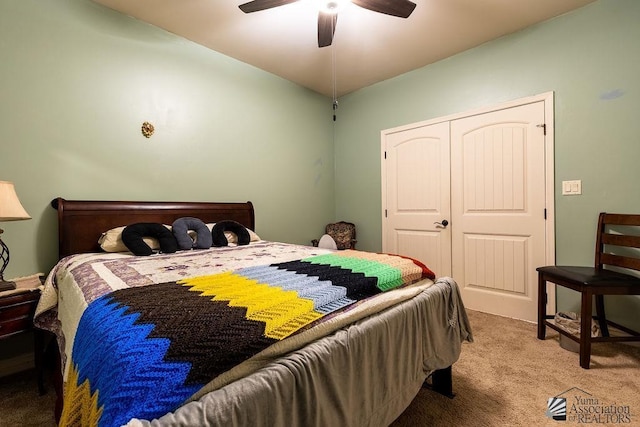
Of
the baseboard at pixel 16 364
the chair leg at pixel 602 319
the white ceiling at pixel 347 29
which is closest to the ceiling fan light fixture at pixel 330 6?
the white ceiling at pixel 347 29

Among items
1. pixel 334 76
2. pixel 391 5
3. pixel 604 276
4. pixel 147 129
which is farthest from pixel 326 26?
pixel 604 276

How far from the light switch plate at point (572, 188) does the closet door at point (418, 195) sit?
37.9 inches

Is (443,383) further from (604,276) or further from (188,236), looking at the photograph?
(188,236)

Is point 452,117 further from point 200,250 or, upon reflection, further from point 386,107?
point 200,250

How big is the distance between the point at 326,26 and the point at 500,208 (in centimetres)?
226

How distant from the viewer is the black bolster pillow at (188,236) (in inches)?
89.5

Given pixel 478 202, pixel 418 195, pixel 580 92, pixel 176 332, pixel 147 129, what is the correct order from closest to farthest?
1. pixel 176 332
2. pixel 580 92
3. pixel 147 129
4. pixel 478 202
5. pixel 418 195

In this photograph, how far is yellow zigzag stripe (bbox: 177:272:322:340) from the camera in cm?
88

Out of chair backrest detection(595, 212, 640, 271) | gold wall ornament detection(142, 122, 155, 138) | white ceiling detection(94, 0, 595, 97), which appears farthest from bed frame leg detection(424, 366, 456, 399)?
gold wall ornament detection(142, 122, 155, 138)

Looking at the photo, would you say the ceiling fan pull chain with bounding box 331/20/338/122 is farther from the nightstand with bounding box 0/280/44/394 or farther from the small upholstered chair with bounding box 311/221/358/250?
the nightstand with bounding box 0/280/44/394

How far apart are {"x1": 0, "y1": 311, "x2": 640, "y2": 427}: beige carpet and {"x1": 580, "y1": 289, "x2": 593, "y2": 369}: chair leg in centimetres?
6

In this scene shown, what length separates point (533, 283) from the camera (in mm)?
2613

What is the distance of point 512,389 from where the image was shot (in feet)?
5.47

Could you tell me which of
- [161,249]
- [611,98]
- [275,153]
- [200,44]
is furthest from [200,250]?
[611,98]
